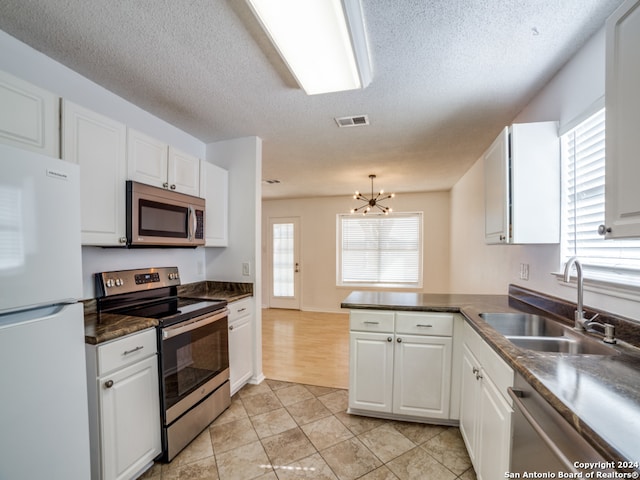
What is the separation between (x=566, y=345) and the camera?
4.57 feet

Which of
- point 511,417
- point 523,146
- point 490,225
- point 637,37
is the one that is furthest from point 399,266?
point 637,37

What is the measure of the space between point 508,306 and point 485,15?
1863mm

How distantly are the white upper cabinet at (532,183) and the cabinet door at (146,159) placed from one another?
248 centimetres

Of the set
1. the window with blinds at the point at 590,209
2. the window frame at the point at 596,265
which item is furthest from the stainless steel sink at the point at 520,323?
the window with blinds at the point at 590,209

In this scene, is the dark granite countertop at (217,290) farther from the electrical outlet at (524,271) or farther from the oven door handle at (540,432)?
the electrical outlet at (524,271)

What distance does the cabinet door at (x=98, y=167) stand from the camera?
1.54 metres

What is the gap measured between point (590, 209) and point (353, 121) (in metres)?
1.75

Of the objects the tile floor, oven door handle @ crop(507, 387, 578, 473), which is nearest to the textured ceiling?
oven door handle @ crop(507, 387, 578, 473)

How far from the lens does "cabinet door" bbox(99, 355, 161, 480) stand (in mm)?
1412

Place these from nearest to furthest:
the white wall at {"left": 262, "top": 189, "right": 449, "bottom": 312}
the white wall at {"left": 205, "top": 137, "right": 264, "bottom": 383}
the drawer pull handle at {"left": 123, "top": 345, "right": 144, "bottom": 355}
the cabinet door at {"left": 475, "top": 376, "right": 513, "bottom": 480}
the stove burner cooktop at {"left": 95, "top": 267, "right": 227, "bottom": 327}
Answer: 1. the cabinet door at {"left": 475, "top": 376, "right": 513, "bottom": 480}
2. the drawer pull handle at {"left": 123, "top": 345, "right": 144, "bottom": 355}
3. the stove burner cooktop at {"left": 95, "top": 267, "right": 227, "bottom": 327}
4. the white wall at {"left": 205, "top": 137, "right": 264, "bottom": 383}
5. the white wall at {"left": 262, "top": 189, "right": 449, "bottom": 312}

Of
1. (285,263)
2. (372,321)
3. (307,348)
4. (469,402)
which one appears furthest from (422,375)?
(285,263)

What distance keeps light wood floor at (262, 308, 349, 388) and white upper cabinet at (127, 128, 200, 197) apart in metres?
2.13

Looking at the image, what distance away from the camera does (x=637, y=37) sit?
873mm

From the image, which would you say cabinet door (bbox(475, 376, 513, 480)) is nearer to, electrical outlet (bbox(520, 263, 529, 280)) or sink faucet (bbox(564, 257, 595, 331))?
sink faucet (bbox(564, 257, 595, 331))
